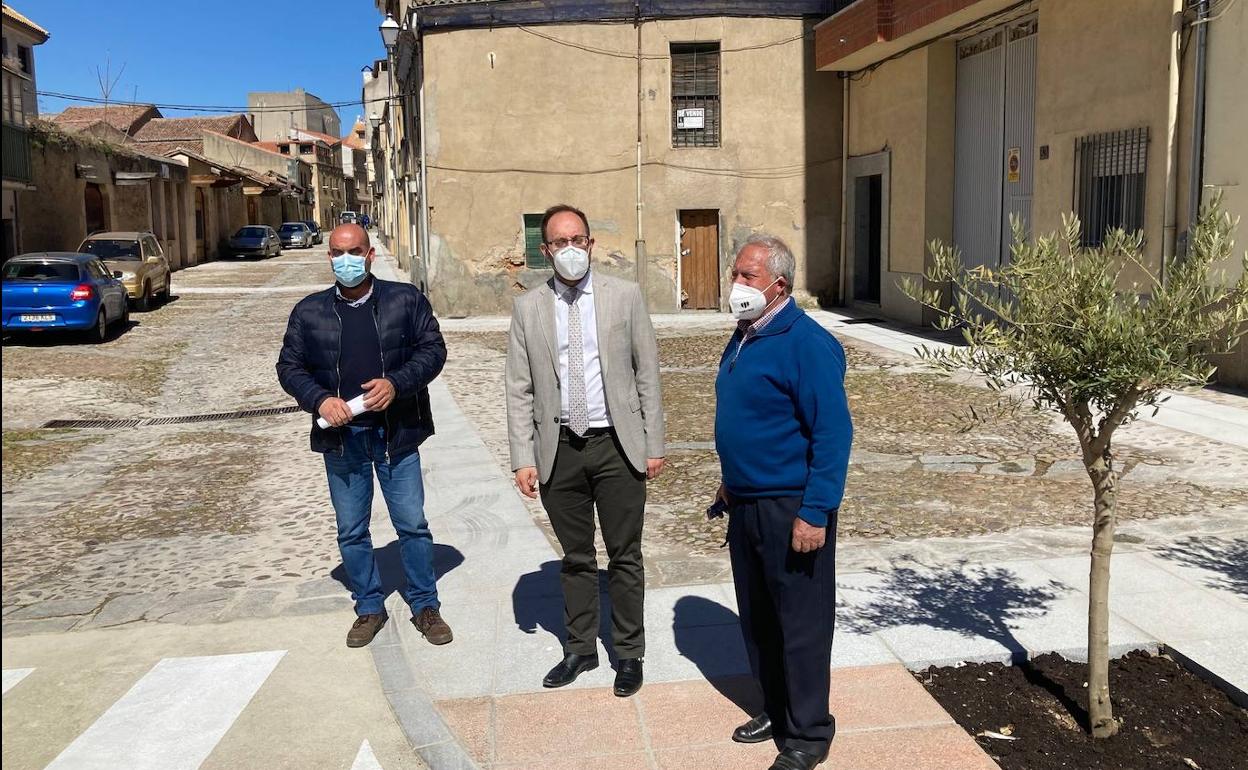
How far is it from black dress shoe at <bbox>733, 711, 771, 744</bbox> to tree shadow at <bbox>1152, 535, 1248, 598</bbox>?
8.66 ft

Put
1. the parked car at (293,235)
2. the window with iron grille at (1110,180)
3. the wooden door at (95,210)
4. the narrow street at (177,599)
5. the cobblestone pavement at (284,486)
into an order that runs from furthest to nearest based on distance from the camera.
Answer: the parked car at (293,235) < the wooden door at (95,210) < the window with iron grille at (1110,180) < the cobblestone pavement at (284,486) < the narrow street at (177,599)

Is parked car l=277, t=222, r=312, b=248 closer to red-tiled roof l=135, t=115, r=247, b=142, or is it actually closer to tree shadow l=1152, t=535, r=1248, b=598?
red-tiled roof l=135, t=115, r=247, b=142

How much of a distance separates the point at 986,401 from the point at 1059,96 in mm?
4845

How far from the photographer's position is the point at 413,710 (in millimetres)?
3980

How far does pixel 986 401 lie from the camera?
34.7 ft

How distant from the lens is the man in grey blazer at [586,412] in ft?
13.4

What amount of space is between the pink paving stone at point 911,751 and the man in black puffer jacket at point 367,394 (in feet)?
6.14

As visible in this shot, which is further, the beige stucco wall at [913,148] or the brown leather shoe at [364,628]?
the beige stucco wall at [913,148]

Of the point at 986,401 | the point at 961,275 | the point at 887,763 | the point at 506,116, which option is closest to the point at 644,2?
the point at 506,116

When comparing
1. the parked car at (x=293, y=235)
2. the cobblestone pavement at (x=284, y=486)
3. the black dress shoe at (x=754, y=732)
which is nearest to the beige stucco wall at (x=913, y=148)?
the cobblestone pavement at (x=284, y=486)

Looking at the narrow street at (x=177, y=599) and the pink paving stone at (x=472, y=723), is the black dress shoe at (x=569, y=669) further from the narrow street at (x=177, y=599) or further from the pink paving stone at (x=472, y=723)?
the narrow street at (x=177, y=599)

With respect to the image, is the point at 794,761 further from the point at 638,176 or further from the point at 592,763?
the point at 638,176

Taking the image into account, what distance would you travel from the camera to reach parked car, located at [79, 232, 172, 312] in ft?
70.8

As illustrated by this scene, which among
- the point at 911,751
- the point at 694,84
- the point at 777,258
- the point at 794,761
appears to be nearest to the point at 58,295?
the point at 694,84
